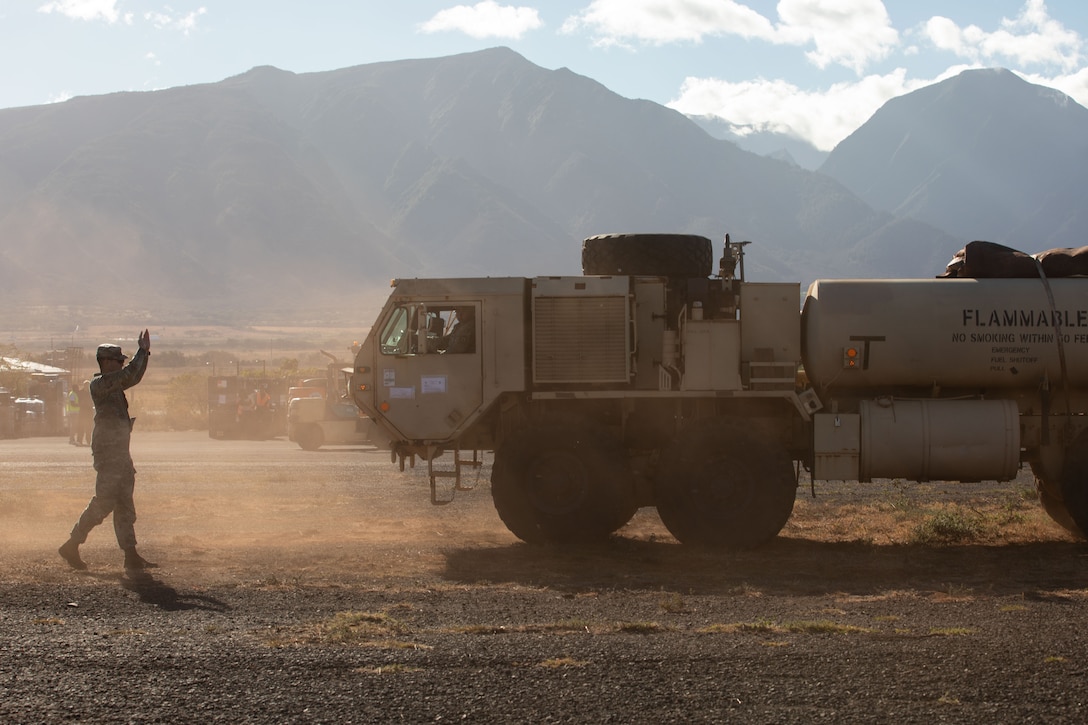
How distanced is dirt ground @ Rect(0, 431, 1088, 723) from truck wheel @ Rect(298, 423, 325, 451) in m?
15.2

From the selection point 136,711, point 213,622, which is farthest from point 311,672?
point 213,622

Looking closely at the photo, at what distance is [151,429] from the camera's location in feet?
136

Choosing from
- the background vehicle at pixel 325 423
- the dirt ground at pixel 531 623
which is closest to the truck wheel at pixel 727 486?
the dirt ground at pixel 531 623

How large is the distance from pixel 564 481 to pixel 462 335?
1.98 metres

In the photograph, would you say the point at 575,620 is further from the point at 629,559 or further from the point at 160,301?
the point at 160,301

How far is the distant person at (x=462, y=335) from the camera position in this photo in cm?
1304

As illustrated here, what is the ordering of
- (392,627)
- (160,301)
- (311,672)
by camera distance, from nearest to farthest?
(311,672), (392,627), (160,301)

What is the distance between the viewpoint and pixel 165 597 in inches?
386

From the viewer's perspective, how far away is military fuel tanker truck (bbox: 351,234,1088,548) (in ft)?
41.4

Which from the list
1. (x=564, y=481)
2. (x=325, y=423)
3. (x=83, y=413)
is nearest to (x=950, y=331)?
(x=564, y=481)

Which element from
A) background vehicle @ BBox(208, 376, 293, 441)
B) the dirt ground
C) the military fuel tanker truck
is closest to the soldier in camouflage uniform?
the dirt ground

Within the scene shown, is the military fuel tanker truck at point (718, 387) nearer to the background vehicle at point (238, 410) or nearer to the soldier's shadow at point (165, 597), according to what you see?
the soldier's shadow at point (165, 597)

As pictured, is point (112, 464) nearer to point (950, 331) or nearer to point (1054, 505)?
point (950, 331)

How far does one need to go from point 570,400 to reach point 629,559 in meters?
1.96
